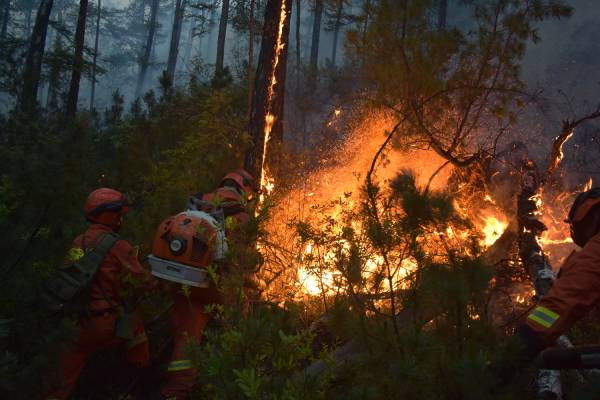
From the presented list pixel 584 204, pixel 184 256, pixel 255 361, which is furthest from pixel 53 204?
pixel 584 204

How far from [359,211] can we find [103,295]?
2860 millimetres

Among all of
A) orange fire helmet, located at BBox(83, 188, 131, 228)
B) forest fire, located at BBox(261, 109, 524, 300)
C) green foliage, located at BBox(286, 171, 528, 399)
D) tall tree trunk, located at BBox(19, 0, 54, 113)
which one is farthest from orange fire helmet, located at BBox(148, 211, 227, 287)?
tall tree trunk, located at BBox(19, 0, 54, 113)

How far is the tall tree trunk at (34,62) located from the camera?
1136 centimetres

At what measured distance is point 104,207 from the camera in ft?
13.1

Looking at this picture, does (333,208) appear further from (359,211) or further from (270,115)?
(270,115)

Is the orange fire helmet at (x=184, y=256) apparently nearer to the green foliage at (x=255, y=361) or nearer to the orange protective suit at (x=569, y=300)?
the green foliage at (x=255, y=361)

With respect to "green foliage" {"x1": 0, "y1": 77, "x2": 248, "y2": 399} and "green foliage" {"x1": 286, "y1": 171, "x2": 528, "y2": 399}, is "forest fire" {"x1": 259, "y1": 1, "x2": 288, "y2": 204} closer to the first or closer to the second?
"green foliage" {"x1": 0, "y1": 77, "x2": 248, "y2": 399}

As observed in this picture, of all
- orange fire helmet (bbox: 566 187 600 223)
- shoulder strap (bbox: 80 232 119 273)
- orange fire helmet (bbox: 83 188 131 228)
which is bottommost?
shoulder strap (bbox: 80 232 119 273)

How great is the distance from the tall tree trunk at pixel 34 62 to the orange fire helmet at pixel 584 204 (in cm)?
1162

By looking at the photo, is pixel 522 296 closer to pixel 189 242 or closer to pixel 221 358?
pixel 189 242

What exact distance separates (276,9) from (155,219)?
12.3 ft

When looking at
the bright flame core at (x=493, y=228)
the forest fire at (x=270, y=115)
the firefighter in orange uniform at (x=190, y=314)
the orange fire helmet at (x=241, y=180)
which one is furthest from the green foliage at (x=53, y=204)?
the bright flame core at (x=493, y=228)

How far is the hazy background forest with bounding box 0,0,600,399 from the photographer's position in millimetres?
2139

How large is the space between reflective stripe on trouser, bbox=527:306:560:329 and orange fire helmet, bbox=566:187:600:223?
65cm
